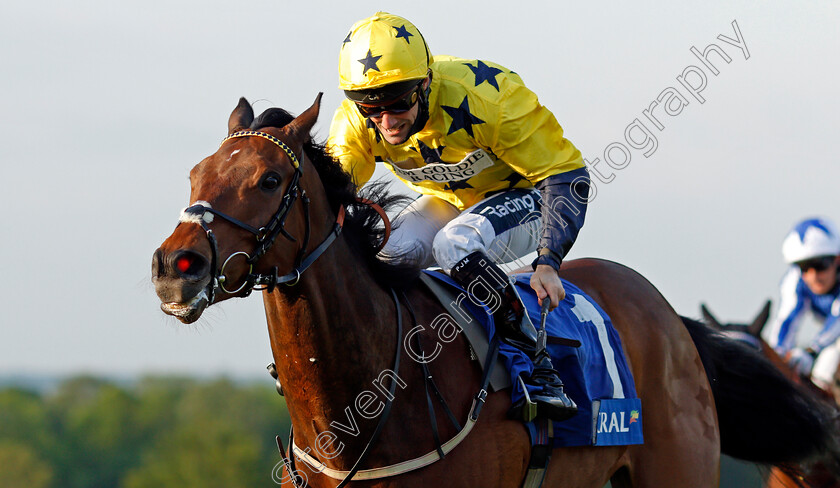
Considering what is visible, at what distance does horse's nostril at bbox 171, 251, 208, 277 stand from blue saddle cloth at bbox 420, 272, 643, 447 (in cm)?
140

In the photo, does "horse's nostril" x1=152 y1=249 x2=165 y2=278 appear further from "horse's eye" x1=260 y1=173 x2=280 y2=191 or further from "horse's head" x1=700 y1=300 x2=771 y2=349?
"horse's head" x1=700 y1=300 x2=771 y2=349

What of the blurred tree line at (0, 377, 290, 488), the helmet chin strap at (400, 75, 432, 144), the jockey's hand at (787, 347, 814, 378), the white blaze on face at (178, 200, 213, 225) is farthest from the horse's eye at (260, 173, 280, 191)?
the blurred tree line at (0, 377, 290, 488)

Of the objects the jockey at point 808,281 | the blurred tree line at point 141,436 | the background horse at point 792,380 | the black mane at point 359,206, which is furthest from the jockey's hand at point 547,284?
the blurred tree line at point 141,436

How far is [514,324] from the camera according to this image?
412 cm

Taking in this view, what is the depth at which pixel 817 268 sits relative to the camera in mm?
9242

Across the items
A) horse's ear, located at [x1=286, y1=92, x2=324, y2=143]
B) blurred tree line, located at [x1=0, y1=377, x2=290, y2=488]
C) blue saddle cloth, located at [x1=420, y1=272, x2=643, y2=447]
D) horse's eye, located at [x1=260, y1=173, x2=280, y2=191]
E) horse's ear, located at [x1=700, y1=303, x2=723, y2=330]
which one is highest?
horse's ear, located at [x1=286, y1=92, x2=324, y2=143]

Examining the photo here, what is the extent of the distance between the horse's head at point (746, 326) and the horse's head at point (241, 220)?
537 cm

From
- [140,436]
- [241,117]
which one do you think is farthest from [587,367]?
[140,436]

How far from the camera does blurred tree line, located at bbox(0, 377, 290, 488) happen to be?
53344 millimetres

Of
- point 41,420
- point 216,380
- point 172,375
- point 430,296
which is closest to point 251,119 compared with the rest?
point 430,296

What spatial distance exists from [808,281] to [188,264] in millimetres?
7832

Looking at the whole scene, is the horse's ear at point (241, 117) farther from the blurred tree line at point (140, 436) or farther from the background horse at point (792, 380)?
the blurred tree line at point (140, 436)

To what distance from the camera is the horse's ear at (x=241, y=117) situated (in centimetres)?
364

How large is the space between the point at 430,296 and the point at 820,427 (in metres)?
2.94
